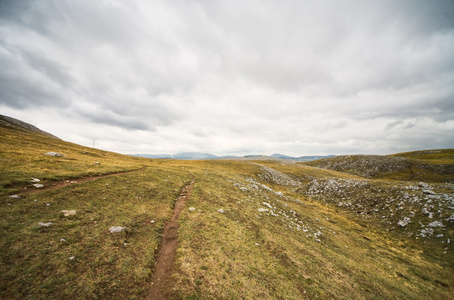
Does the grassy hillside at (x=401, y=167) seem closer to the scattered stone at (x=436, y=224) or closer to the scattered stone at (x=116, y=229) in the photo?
the scattered stone at (x=436, y=224)

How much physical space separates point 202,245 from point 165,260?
10.6 feet

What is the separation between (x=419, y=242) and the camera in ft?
77.5

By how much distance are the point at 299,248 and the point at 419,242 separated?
21.5 m

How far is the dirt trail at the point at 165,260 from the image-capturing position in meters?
9.55

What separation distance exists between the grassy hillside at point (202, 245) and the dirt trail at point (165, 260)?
1.40 ft

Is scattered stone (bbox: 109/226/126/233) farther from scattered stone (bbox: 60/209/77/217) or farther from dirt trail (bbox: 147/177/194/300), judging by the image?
scattered stone (bbox: 60/209/77/217)

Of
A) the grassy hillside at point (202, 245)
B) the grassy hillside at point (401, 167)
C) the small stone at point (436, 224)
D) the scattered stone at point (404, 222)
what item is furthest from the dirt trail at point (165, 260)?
the grassy hillside at point (401, 167)

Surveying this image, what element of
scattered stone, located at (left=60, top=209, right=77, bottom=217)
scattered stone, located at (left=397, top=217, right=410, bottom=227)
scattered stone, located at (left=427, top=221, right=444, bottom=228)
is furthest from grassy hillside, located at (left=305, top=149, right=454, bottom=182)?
scattered stone, located at (left=60, top=209, right=77, bottom=217)

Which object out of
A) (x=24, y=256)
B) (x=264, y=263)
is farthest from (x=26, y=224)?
(x=264, y=263)

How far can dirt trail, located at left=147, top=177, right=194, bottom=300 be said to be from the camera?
376 inches

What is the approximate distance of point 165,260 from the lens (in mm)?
11992

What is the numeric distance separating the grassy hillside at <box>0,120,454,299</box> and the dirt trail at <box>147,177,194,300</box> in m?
0.43

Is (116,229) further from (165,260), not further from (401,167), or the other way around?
(401,167)

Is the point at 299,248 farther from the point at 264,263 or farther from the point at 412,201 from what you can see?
the point at 412,201
